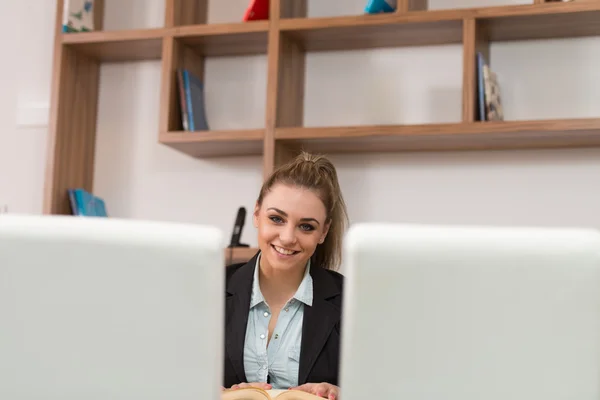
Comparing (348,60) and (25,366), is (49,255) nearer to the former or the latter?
(25,366)

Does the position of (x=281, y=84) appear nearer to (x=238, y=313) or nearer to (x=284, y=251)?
(x=284, y=251)

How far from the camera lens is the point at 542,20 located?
2.62m

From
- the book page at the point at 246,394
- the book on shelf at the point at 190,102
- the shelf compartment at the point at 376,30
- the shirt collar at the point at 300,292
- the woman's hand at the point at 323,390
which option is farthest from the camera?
the book on shelf at the point at 190,102

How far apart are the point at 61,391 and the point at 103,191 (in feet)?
7.61

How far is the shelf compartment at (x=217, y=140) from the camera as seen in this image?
2807mm

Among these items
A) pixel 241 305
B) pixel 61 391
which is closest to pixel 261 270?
pixel 241 305

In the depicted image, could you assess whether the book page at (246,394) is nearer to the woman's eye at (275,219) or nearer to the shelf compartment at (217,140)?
the woman's eye at (275,219)

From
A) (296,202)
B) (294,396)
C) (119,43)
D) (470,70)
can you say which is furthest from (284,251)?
(119,43)

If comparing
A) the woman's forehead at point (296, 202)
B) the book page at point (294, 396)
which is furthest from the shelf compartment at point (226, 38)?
the book page at point (294, 396)

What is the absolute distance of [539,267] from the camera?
918 millimetres

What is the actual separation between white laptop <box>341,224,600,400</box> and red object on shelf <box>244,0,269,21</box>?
2.11 m

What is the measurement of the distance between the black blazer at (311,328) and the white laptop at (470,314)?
93 cm

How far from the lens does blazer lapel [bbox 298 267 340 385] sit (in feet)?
6.13

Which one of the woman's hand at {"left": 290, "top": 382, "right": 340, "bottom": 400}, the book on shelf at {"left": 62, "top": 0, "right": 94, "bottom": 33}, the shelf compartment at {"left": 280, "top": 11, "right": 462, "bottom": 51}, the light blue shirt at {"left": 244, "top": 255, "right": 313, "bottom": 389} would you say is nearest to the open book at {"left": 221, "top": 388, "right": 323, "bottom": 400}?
the woman's hand at {"left": 290, "top": 382, "right": 340, "bottom": 400}
